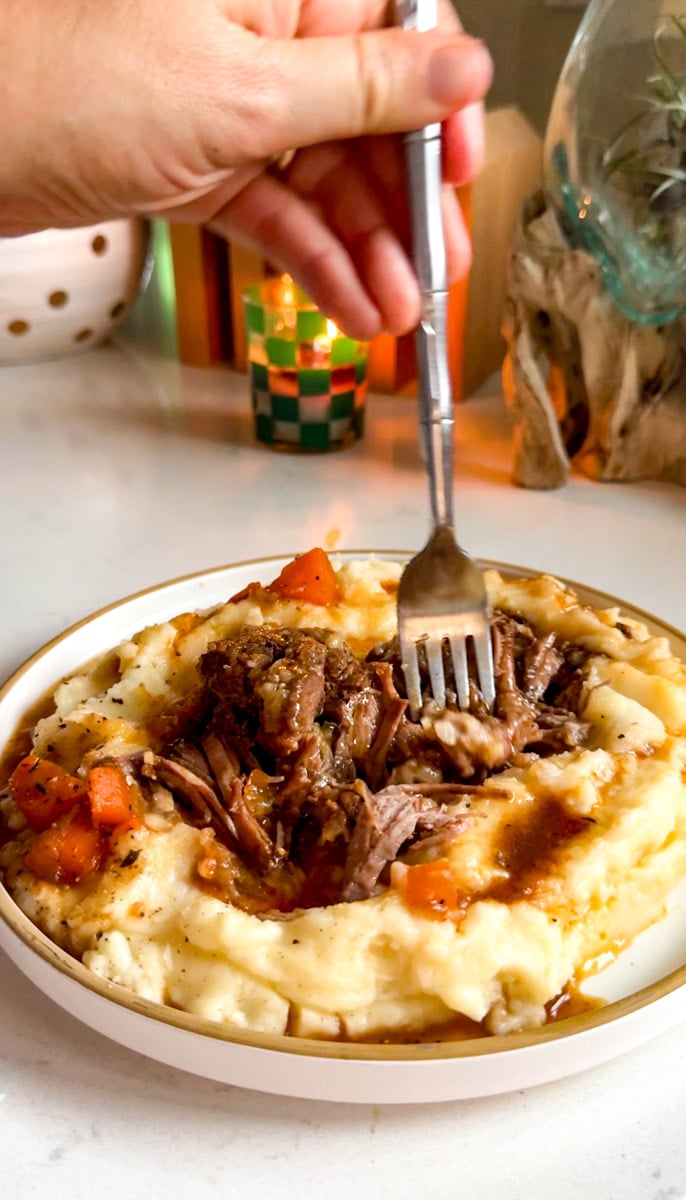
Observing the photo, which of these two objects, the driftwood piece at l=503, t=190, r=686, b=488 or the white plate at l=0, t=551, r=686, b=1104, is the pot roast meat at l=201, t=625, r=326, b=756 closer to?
the white plate at l=0, t=551, r=686, b=1104

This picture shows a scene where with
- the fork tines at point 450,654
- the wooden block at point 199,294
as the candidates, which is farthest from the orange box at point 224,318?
the fork tines at point 450,654

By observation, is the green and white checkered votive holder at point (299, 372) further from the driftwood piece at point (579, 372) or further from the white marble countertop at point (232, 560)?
the driftwood piece at point (579, 372)

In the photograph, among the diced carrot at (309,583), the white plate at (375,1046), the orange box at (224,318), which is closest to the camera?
the white plate at (375,1046)

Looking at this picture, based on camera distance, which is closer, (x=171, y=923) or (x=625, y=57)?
(x=171, y=923)

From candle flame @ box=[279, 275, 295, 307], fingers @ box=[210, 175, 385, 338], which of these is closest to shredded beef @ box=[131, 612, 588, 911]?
fingers @ box=[210, 175, 385, 338]

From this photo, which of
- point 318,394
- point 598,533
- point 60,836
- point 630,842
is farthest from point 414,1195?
point 318,394

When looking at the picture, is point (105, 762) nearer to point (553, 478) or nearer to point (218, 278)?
point (553, 478)
